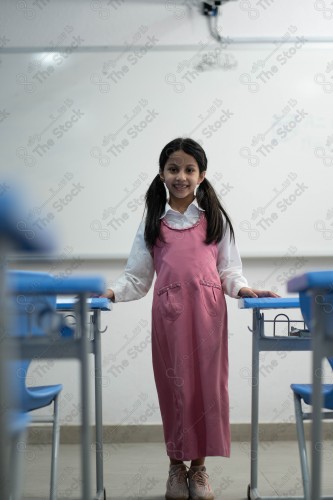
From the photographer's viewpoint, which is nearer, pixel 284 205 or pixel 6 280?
pixel 6 280

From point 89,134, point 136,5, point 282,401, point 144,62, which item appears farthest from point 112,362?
point 136,5

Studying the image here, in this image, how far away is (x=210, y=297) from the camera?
2.39 meters

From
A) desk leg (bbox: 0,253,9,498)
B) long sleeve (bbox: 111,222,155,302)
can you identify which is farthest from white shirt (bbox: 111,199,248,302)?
desk leg (bbox: 0,253,9,498)

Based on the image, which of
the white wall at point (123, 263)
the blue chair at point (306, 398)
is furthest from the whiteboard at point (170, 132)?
the blue chair at point (306, 398)

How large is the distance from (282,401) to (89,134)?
1911 millimetres

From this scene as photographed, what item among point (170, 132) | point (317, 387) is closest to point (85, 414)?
point (317, 387)

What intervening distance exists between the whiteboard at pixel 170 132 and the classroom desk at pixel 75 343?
238 cm

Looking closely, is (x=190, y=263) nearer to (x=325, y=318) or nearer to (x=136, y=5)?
(x=325, y=318)

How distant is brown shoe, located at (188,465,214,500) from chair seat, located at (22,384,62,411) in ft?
2.12

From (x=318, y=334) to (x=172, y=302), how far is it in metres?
1.12

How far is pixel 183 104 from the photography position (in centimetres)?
377

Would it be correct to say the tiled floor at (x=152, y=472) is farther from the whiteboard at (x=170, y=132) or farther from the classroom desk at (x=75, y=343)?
the classroom desk at (x=75, y=343)

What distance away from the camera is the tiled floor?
269 cm

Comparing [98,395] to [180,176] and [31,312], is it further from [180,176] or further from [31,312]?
[31,312]
